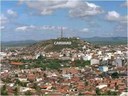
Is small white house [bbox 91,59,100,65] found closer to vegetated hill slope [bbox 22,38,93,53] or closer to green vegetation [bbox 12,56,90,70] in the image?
green vegetation [bbox 12,56,90,70]

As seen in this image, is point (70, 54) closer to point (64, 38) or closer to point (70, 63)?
point (70, 63)

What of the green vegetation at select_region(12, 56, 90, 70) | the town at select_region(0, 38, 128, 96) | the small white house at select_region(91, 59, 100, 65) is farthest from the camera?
the small white house at select_region(91, 59, 100, 65)

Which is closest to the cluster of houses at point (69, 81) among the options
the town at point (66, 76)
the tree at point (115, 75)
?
the town at point (66, 76)

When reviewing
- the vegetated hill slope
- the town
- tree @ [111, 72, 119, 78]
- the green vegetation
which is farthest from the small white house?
the vegetated hill slope

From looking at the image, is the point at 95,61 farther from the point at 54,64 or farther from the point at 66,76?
the point at 66,76

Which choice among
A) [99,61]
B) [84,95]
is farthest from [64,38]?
[84,95]

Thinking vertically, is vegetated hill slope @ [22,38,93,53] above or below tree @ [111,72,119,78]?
above

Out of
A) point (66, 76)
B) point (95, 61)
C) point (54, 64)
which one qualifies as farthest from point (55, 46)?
point (66, 76)

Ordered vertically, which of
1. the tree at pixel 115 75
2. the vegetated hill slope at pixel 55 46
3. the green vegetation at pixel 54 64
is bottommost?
the tree at pixel 115 75

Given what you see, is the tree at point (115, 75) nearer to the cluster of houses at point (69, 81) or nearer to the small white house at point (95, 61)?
the cluster of houses at point (69, 81)
